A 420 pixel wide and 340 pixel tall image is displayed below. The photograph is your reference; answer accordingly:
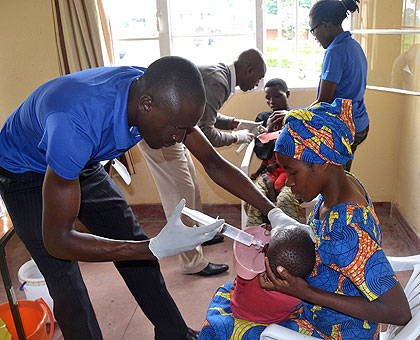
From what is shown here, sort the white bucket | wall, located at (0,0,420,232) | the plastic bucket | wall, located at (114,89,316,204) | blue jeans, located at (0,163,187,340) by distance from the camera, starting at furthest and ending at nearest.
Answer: wall, located at (114,89,316,204) < wall, located at (0,0,420,232) < the white bucket < the plastic bucket < blue jeans, located at (0,163,187,340)

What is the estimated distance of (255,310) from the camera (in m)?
1.47

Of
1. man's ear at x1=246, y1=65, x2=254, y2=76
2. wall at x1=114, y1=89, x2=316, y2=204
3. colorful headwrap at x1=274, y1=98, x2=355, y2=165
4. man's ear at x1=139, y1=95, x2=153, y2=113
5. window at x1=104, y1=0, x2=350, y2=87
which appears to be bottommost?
wall at x1=114, y1=89, x2=316, y2=204

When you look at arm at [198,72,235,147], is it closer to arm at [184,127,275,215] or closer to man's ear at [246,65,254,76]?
man's ear at [246,65,254,76]

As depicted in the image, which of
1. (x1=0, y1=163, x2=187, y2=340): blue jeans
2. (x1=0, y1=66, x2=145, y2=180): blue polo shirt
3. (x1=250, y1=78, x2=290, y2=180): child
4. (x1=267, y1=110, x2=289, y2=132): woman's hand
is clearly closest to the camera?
(x1=0, y1=66, x2=145, y2=180): blue polo shirt

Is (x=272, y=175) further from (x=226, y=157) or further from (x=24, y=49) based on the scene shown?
(x=24, y=49)

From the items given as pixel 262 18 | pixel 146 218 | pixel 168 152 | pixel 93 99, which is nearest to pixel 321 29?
pixel 262 18

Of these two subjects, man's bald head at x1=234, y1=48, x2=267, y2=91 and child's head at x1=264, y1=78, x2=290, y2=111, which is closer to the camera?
man's bald head at x1=234, y1=48, x2=267, y2=91

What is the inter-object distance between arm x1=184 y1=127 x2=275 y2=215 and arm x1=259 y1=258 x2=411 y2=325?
525mm

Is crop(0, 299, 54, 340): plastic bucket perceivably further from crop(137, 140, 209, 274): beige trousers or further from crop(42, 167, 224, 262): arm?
crop(42, 167, 224, 262): arm

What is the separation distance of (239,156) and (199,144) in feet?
5.71

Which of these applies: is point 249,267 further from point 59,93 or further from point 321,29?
point 321,29

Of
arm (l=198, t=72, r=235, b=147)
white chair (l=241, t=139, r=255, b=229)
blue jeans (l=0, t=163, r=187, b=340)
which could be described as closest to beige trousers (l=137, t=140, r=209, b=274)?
arm (l=198, t=72, r=235, b=147)

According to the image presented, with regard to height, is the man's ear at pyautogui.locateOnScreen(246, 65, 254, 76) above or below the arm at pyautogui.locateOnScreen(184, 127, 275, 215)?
above

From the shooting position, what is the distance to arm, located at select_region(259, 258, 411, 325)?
119cm
